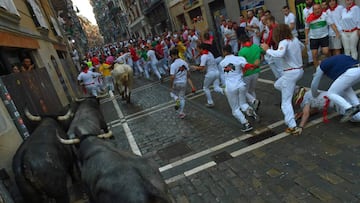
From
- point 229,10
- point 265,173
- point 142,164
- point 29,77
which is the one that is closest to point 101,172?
point 142,164

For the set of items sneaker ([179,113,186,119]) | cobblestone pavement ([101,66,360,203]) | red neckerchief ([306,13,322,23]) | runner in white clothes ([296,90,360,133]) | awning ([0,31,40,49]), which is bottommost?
cobblestone pavement ([101,66,360,203])

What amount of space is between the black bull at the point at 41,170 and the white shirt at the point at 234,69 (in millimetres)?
3501

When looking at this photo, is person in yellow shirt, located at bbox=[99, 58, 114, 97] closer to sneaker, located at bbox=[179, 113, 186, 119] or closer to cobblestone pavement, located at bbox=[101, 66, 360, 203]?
cobblestone pavement, located at bbox=[101, 66, 360, 203]

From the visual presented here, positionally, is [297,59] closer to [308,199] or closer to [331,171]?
[331,171]

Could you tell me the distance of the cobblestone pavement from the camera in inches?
159

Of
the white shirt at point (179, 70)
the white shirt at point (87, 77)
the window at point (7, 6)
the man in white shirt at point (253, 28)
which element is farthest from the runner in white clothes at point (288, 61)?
the white shirt at point (87, 77)

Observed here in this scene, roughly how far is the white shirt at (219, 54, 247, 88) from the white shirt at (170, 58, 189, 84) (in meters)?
2.07

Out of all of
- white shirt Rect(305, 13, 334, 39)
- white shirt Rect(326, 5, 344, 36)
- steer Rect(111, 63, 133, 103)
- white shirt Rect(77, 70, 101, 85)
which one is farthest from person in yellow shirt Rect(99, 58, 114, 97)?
white shirt Rect(326, 5, 344, 36)

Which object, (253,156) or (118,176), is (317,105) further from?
(118,176)

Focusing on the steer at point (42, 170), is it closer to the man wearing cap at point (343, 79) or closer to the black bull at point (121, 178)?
the black bull at point (121, 178)

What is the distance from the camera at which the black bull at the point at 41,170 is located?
4.32 meters

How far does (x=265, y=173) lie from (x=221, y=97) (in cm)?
493

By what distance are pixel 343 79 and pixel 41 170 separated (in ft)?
16.7

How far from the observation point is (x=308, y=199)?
12.2 ft
